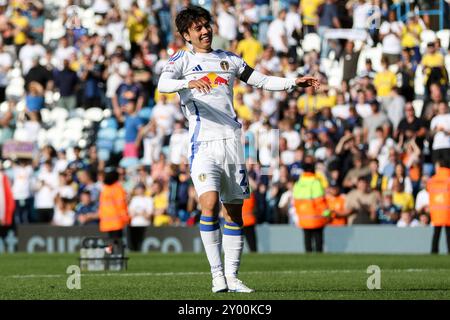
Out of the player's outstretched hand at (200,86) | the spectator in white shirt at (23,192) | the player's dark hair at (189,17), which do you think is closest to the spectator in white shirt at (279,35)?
the spectator in white shirt at (23,192)

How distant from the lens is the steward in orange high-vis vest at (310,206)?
24.9 metres

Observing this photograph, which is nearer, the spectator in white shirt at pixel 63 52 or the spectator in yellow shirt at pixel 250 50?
the spectator in yellow shirt at pixel 250 50

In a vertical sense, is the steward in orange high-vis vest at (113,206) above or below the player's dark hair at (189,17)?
below

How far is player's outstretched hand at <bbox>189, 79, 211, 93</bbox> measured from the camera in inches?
467

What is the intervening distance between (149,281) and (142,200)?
1335cm

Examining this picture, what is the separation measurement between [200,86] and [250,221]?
1388 cm

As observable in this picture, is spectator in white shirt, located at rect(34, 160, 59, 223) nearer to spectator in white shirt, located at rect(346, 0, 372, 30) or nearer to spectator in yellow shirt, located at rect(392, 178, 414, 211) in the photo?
spectator in white shirt, located at rect(346, 0, 372, 30)

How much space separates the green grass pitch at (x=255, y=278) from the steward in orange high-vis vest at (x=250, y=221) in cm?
198

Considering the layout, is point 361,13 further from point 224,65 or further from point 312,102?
point 224,65

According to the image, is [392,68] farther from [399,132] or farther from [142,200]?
[142,200]

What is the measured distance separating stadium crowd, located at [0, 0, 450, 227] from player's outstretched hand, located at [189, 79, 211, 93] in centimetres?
1349

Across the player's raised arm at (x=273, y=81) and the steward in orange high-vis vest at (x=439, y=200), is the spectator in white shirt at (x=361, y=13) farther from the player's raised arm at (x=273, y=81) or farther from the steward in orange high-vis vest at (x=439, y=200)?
the player's raised arm at (x=273, y=81)

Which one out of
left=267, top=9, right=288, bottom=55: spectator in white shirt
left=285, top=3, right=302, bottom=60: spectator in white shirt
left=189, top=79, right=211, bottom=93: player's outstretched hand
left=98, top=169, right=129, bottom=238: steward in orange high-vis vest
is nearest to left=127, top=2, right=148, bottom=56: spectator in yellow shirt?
left=267, top=9, right=288, bottom=55: spectator in white shirt

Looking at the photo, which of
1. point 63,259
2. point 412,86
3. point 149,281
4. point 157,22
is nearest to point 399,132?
point 412,86
